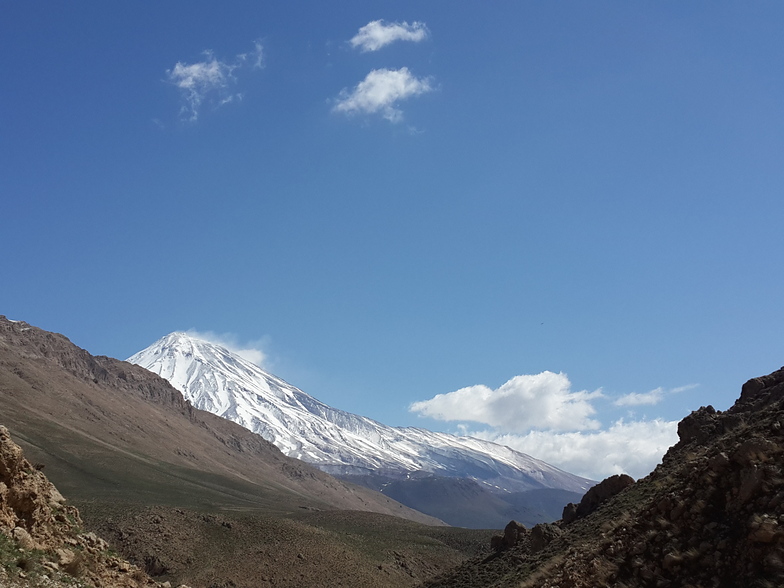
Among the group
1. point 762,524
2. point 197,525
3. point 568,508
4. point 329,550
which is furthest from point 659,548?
point 197,525

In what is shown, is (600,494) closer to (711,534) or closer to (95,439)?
(711,534)

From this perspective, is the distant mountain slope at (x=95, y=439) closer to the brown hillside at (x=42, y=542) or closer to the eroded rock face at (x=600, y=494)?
the eroded rock face at (x=600, y=494)

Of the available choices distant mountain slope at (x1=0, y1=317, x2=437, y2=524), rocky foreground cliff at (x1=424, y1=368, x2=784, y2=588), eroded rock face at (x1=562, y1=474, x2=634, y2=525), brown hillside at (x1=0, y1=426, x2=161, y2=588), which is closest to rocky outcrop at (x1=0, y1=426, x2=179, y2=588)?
brown hillside at (x1=0, y1=426, x2=161, y2=588)

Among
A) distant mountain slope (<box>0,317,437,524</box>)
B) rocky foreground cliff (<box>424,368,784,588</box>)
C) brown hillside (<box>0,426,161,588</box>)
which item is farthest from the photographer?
distant mountain slope (<box>0,317,437,524</box>)

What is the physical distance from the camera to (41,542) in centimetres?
1470

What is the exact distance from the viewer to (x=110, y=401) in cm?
18462

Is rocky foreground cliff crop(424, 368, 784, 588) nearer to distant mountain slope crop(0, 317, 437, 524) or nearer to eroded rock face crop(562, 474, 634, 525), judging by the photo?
eroded rock face crop(562, 474, 634, 525)

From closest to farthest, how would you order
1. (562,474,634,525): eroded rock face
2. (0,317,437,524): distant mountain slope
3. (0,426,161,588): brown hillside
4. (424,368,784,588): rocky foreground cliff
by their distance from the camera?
1. (424,368,784,588): rocky foreground cliff
2. (0,426,161,588): brown hillside
3. (562,474,634,525): eroded rock face
4. (0,317,437,524): distant mountain slope

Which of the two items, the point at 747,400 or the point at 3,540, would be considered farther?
the point at 747,400

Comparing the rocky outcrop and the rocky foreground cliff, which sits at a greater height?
the rocky foreground cliff

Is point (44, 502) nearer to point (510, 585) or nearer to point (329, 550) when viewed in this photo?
point (510, 585)

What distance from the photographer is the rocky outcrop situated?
42.3 feet

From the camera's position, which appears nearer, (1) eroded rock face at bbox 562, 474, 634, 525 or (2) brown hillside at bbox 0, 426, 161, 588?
(2) brown hillside at bbox 0, 426, 161, 588

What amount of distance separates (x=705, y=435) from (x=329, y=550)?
48.5 meters
